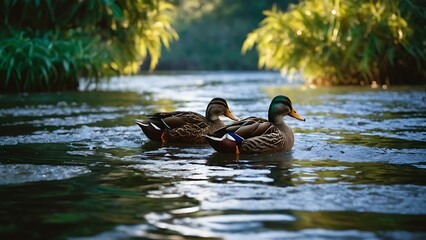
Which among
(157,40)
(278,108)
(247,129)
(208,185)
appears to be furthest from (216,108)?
(157,40)

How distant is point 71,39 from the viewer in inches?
731

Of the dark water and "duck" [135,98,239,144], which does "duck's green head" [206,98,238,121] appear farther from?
the dark water

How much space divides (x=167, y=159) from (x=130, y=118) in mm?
4756

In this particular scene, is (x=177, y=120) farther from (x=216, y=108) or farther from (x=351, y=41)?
(x=351, y=41)

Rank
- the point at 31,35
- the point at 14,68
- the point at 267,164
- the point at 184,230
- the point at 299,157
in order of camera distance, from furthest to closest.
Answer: the point at 31,35, the point at 14,68, the point at 299,157, the point at 267,164, the point at 184,230

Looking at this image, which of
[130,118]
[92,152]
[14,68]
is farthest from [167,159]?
[14,68]

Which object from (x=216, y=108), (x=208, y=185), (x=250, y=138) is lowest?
(x=208, y=185)

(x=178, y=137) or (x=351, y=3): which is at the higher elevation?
(x=351, y=3)

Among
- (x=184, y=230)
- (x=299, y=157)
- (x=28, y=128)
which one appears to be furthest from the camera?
(x=28, y=128)

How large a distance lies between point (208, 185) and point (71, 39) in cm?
1371

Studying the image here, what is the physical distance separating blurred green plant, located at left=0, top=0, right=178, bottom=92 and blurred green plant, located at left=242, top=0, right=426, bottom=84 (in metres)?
3.25

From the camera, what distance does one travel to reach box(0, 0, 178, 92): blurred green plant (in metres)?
16.9

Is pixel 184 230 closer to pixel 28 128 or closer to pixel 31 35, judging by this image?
pixel 28 128

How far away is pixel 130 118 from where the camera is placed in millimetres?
11594
